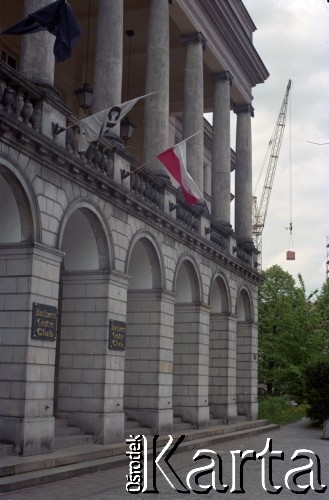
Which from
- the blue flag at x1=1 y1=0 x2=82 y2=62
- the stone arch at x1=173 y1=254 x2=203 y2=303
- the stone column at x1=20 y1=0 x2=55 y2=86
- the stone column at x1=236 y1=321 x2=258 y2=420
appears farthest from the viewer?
the stone column at x1=236 y1=321 x2=258 y2=420

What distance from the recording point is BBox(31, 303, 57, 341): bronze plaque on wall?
54.1 ft

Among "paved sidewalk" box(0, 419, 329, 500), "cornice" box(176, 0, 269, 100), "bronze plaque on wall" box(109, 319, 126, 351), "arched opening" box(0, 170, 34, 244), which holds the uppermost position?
"cornice" box(176, 0, 269, 100)

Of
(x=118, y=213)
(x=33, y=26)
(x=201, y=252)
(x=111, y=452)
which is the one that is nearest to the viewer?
(x=33, y=26)

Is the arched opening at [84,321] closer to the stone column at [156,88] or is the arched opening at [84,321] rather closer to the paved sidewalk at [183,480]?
the paved sidewalk at [183,480]

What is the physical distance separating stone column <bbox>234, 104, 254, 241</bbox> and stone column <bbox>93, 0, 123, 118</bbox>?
16.2m

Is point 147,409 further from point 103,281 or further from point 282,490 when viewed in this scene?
point 282,490

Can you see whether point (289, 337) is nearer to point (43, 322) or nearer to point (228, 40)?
point (228, 40)

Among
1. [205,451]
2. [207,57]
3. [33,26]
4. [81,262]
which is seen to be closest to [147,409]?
[205,451]

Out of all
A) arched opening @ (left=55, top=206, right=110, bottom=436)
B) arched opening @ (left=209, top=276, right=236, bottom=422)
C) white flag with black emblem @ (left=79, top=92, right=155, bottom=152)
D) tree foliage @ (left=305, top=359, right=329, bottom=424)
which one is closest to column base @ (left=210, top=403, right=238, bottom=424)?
arched opening @ (left=209, top=276, right=236, bottom=422)

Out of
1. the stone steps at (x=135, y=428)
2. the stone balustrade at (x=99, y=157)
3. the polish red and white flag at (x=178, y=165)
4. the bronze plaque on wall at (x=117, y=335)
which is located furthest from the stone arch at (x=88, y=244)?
the stone steps at (x=135, y=428)

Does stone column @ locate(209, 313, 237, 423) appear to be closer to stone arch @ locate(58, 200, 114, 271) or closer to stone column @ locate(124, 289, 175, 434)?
stone column @ locate(124, 289, 175, 434)

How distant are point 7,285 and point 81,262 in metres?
4.09

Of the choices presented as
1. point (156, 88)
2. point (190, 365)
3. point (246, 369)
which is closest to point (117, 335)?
point (190, 365)

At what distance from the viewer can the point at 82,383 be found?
784 inches
